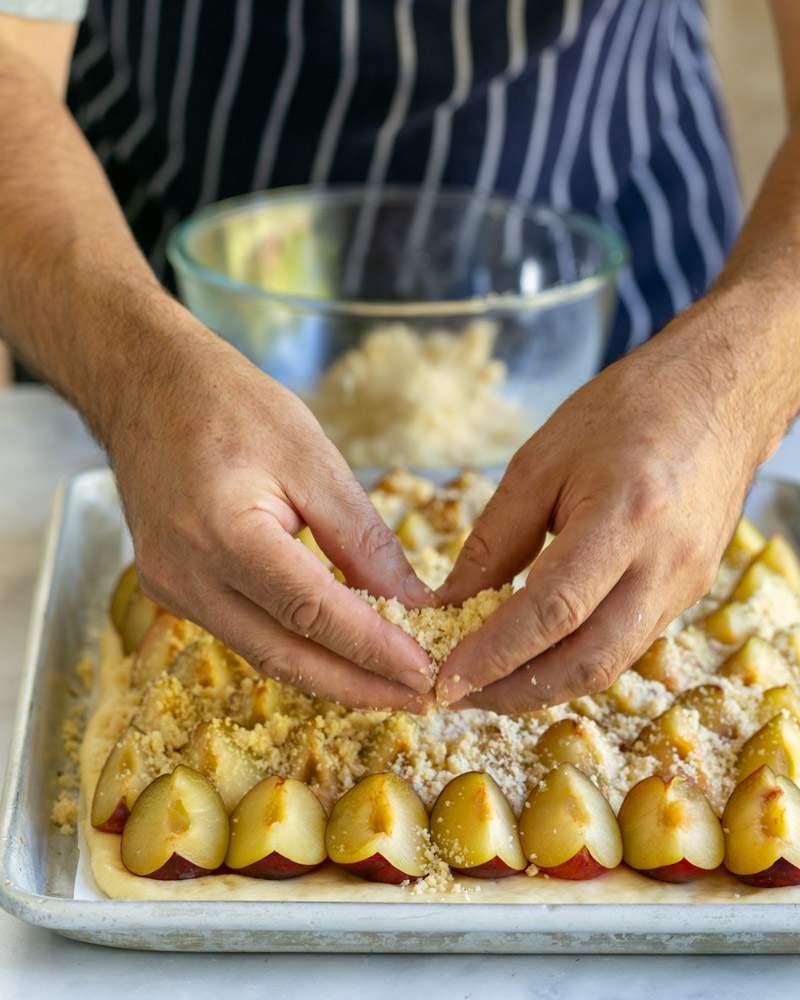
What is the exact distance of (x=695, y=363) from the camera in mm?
862

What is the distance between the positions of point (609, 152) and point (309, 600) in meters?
1.03

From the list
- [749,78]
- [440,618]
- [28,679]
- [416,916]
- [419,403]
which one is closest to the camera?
[416,916]

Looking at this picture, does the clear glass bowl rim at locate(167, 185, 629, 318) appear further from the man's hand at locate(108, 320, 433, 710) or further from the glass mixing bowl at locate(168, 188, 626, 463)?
the man's hand at locate(108, 320, 433, 710)

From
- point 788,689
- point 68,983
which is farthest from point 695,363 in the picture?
point 68,983

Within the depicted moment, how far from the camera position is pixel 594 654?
2.61ft

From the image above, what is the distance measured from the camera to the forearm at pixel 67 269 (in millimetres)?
919

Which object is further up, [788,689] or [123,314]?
[123,314]

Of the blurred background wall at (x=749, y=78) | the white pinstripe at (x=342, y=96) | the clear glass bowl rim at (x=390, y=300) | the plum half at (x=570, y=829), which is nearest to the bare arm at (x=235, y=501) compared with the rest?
the plum half at (x=570, y=829)

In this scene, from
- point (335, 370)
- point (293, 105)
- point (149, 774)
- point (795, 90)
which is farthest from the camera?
point (293, 105)

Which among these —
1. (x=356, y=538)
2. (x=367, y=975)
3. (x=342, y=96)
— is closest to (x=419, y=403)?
(x=342, y=96)

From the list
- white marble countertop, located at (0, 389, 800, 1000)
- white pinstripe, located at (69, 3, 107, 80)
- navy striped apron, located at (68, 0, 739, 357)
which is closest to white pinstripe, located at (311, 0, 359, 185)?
navy striped apron, located at (68, 0, 739, 357)

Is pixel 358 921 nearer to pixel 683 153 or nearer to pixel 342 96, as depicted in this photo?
pixel 342 96

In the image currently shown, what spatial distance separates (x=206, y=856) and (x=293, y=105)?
963 mm

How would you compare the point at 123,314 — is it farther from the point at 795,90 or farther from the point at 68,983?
the point at 795,90
